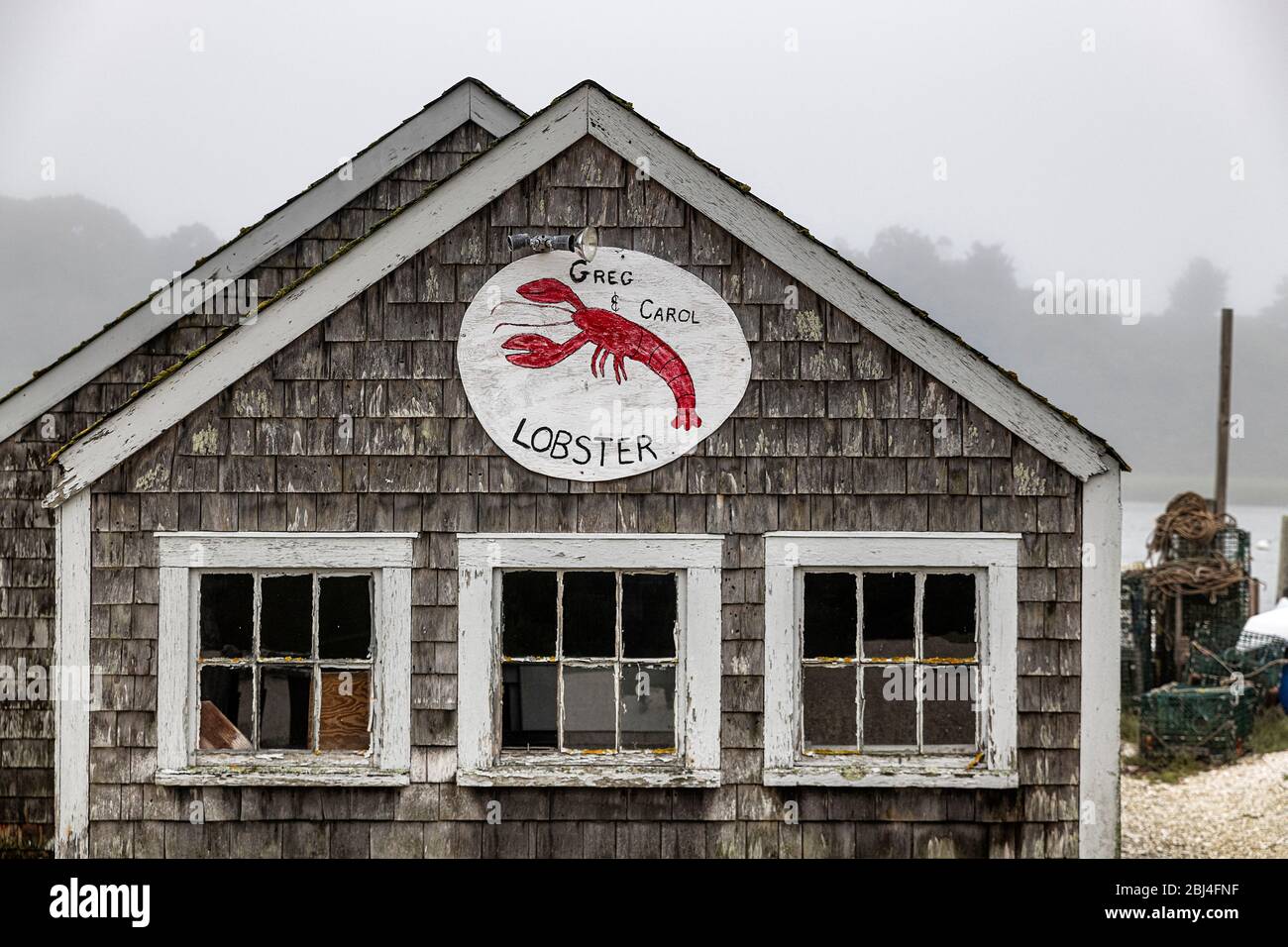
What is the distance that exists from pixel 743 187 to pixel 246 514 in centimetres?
340

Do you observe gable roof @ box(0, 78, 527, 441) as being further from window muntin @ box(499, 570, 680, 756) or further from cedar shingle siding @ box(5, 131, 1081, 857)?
window muntin @ box(499, 570, 680, 756)

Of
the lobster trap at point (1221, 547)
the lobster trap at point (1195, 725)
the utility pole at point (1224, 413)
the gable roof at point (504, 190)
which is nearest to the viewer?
the gable roof at point (504, 190)

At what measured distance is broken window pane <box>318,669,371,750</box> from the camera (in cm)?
573

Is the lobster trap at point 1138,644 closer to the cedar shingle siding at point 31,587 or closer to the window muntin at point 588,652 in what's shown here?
the window muntin at point 588,652

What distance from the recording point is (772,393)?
563 cm

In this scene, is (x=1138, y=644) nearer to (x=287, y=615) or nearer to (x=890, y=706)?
(x=890, y=706)

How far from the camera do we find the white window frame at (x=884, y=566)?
5590 mm

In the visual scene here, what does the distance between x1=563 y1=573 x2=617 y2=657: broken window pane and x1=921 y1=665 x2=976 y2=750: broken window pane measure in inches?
72.7

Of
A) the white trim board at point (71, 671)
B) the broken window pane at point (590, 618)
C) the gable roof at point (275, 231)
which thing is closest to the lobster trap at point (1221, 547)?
the broken window pane at point (590, 618)

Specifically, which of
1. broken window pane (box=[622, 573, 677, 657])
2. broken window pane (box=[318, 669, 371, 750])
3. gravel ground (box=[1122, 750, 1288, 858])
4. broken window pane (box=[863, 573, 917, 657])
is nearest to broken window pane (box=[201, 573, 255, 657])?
broken window pane (box=[318, 669, 371, 750])

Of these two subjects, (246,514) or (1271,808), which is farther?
(1271,808)

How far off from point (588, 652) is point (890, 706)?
1.80m

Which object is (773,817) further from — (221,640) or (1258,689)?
(1258,689)
